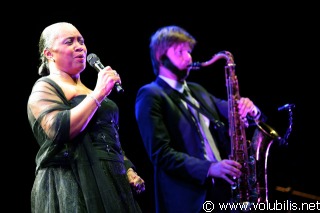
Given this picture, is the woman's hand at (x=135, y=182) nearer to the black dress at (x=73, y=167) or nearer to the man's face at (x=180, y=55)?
the black dress at (x=73, y=167)

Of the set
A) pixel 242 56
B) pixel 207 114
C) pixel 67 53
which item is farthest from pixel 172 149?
pixel 242 56

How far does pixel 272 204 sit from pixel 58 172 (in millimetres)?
1840

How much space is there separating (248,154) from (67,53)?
1.72 metres

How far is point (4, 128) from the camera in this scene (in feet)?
11.2

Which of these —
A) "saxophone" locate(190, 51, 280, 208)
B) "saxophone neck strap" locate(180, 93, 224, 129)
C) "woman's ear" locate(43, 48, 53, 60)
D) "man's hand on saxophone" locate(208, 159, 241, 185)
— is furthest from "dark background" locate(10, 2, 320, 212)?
"woman's ear" locate(43, 48, 53, 60)

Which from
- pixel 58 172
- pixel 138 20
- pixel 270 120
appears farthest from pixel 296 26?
pixel 58 172

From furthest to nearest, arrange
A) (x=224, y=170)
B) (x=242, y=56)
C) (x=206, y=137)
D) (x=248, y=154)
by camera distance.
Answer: (x=242, y=56) < (x=248, y=154) < (x=206, y=137) < (x=224, y=170)

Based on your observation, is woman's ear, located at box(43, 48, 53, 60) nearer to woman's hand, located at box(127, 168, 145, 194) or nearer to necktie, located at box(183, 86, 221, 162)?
woman's hand, located at box(127, 168, 145, 194)

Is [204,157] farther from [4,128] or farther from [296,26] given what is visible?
[296,26]

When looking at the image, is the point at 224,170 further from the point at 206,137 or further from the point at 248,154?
the point at 248,154

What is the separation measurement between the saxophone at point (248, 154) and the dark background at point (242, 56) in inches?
13.3

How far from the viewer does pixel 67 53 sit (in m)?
2.38

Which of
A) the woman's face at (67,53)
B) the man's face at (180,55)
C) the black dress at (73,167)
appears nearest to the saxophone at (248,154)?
the man's face at (180,55)

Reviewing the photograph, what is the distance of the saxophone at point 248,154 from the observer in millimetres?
3275
